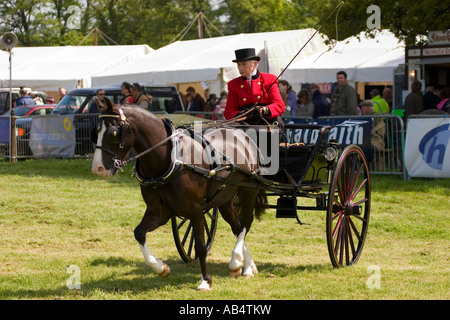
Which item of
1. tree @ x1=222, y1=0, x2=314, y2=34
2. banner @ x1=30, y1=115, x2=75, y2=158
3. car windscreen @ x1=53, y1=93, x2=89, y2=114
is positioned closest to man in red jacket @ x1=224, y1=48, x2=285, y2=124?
banner @ x1=30, y1=115, x2=75, y2=158

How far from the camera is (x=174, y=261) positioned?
9.08 metres

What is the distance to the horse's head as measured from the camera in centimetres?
678

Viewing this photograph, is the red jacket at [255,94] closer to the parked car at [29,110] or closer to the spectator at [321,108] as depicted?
the spectator at [321,108]

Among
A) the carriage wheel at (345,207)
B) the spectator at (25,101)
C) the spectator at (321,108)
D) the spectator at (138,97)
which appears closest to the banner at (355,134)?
the spectator at (321,108)

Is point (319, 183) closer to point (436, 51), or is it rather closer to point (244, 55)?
point (244, 55)

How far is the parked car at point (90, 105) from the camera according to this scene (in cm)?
2012

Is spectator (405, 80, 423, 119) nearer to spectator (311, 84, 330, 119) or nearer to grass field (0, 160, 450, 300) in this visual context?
spectator (311, 84, 330, 119)

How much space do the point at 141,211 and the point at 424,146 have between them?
5723mm

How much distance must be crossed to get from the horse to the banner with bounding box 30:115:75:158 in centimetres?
1294

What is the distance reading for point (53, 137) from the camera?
20750 mm

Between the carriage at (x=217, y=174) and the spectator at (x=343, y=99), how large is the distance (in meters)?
7.66

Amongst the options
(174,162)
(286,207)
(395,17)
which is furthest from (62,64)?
(174,162)
